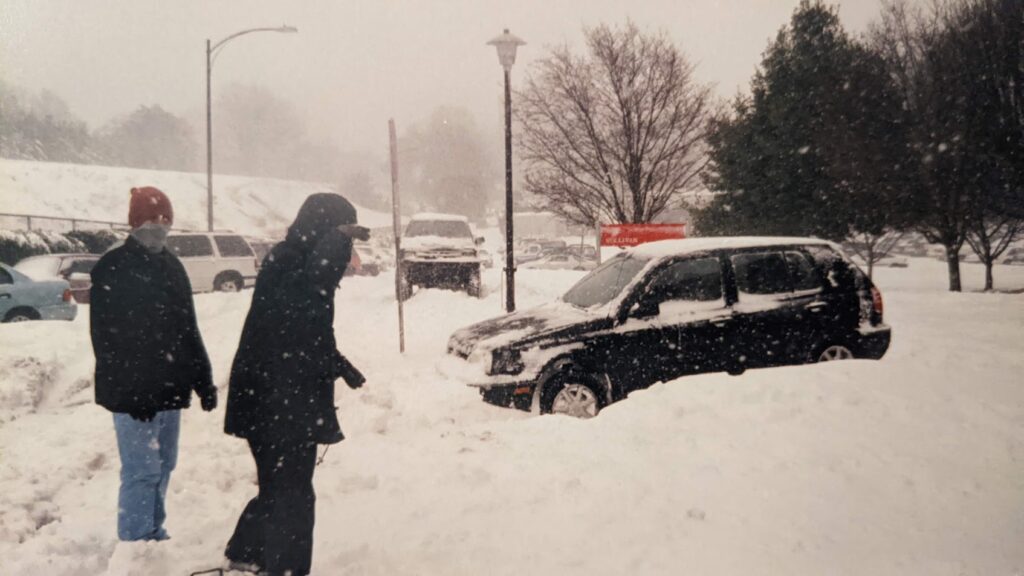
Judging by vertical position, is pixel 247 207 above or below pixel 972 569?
above

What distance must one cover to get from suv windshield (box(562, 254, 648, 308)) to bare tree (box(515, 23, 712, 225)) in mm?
7611

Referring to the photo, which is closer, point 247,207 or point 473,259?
point 247,207

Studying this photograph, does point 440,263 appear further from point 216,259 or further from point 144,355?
point 144,355

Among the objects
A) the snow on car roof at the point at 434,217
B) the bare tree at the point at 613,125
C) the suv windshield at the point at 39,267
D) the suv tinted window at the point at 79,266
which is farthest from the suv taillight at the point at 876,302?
the suv tinted window at the point at 79,266

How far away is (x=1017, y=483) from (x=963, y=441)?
0.45 metres

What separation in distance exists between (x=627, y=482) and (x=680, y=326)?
1.84m

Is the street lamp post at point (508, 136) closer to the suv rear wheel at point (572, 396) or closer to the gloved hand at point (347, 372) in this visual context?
the suv rear wheel at point (572, 396)

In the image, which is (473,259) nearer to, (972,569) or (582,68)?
(582,68)

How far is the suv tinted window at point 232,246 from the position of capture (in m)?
13.2

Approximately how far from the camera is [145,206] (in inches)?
117

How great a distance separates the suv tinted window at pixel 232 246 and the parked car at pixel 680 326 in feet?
32.2

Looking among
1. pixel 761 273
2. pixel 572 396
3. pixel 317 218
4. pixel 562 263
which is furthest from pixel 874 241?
pixel 317 218

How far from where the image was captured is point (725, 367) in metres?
5.00

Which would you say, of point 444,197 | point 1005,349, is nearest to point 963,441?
point 1005,349
